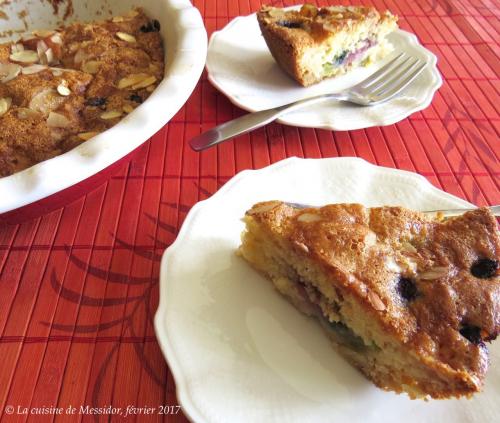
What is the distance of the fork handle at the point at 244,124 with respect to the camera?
108 centimetres

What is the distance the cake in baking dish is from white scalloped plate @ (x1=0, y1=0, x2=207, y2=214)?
82mm

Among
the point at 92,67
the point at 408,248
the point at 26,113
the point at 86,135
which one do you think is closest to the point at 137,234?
the point at 86,135


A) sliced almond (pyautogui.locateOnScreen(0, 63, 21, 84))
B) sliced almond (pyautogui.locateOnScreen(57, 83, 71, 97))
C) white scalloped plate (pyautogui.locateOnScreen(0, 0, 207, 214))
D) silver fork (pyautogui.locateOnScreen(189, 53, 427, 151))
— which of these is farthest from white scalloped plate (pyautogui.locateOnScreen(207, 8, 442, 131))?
sliced almond (pyautogui.locateOnScreen(0, 63, 21, 84))

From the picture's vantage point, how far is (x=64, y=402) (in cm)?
73

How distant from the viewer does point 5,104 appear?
3.32 feet

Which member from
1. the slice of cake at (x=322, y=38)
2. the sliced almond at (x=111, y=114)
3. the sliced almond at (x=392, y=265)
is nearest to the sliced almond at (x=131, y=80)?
the sliced almond at (x=111, y=114)

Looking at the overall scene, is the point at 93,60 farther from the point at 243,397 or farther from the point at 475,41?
the point at 475,41

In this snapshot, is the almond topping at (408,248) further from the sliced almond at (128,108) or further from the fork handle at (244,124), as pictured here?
the sliced almond at (128,108)

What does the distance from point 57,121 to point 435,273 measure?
0.88 metres

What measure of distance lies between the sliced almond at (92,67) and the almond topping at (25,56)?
15 cm

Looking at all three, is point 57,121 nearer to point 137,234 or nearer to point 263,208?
point 137,234

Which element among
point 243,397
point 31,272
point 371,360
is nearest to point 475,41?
point 371,360

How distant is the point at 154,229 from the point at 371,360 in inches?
22.2

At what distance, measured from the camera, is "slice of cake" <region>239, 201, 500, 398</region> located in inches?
27.0
